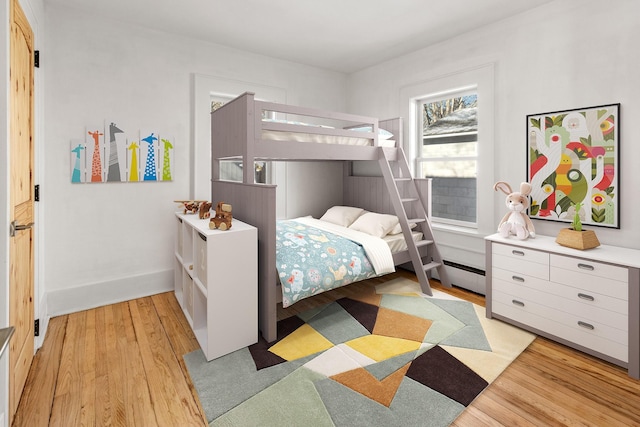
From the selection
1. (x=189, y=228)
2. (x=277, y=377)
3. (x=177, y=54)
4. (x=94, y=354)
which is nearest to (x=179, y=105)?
(x=177, y=54)

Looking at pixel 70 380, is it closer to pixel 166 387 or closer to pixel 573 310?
pixel 166 387

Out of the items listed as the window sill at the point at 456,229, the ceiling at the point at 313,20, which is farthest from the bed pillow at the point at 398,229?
the ceiling at the point at 313,20

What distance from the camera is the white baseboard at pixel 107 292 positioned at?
2922 millimetres

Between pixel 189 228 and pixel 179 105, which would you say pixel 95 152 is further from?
pixel 189 228

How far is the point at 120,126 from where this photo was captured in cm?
311

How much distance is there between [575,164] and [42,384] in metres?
3.91

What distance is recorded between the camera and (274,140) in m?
2.69

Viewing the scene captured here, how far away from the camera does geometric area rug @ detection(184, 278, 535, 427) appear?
1.71 metres

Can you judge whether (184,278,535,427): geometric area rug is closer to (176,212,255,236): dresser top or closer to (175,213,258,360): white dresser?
(175,213,258,360): white dresser

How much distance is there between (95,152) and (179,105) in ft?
2.91

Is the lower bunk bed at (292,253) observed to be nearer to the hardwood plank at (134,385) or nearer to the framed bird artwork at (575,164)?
the hardwood plank at (134,385)

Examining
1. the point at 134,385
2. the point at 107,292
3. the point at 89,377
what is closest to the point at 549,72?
the point at 134,385

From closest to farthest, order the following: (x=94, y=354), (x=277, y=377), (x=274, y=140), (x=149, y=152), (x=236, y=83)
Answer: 1. (x=277, y=377)
2. (x=94, y=354)
3. (x=274, y=140)
4. (x=149, y=152)
5. (x=236, y=83)

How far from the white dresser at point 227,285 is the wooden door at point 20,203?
0.94 m
